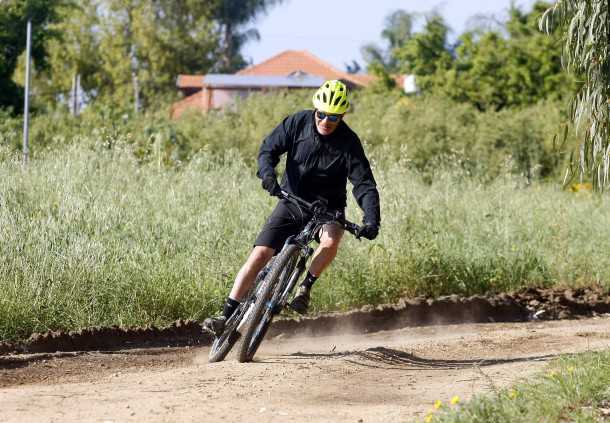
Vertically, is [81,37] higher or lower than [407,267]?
higher

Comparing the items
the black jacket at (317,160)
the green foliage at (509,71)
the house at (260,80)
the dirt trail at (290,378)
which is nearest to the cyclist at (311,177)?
the black jacket at (317,160)

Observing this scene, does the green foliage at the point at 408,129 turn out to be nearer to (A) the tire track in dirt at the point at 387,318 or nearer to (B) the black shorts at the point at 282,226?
(A) the tire track in dirt at the point at 387,318

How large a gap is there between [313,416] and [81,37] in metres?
48.9

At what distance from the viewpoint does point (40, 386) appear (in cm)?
797

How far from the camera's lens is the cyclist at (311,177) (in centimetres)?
867

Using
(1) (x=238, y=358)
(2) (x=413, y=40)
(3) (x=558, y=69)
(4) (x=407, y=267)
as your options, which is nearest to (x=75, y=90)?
(2) (x=413, y=40)

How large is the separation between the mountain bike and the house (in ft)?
117

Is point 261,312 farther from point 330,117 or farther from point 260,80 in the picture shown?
point 260,80

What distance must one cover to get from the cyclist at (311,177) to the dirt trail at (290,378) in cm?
69

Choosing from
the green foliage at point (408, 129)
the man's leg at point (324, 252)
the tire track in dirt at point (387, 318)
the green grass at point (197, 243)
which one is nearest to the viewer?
the man's leg at point (324, 252)

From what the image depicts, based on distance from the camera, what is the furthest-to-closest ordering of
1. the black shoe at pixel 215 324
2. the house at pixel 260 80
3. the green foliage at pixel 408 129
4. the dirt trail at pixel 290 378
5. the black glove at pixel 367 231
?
the house at pixel 260 80 → the green foliage at pixel 408 129 → the black shoe at pixel 215 324 → the black glove at pixel 367 231 → the dirt trail at pixel 290 378

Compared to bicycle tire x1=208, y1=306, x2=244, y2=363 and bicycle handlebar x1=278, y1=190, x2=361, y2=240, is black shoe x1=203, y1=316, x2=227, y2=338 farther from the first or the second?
bicycle handlebar x1=278, y1=190, x2=361, y2=240

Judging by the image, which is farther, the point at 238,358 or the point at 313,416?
the point at 238,358

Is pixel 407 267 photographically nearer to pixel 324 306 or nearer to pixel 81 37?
pixel 324 306
